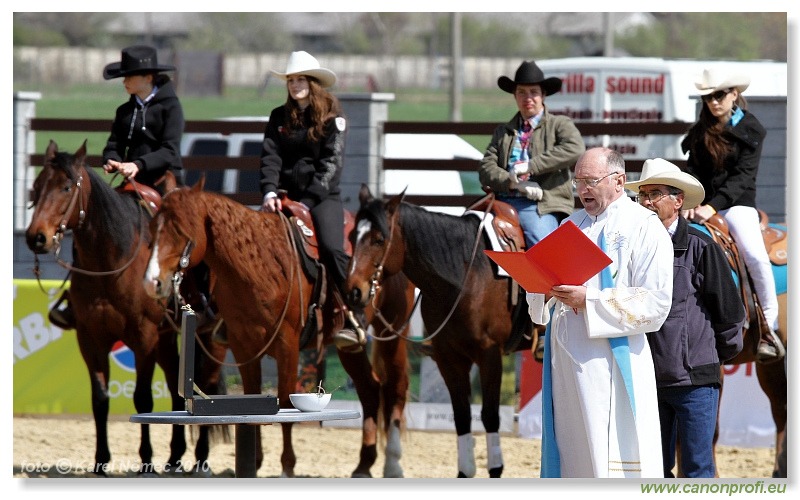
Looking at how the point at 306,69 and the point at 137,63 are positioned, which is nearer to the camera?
the point at 306,69

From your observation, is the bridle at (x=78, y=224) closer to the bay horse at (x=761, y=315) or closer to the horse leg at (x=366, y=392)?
the horse leg at (x=366, y=392)

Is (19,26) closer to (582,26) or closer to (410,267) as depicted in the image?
(582,26)

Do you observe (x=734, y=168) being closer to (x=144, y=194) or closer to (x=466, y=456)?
(x=466, y=456)

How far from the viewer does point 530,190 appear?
8.87 m

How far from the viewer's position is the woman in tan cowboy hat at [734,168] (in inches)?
339

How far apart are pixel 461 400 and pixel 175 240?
7.32ft

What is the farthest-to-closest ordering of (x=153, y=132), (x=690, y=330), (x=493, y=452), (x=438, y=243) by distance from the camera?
(x=153, y=132), (x=438, y=243), (x=493, y=452), (x=690, y=330)

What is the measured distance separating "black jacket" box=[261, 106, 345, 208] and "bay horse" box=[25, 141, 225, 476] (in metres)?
1.04

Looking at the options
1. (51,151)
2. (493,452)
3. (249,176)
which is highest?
(249,176)

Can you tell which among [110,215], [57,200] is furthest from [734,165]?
[57,200]

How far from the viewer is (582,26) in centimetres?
4981

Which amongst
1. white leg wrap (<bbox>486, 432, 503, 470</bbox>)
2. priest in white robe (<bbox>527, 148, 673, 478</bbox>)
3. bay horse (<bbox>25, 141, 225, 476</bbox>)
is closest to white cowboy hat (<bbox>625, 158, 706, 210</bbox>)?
priest in white robe (<bbox>527, 148, 673, 478</bbox>)
